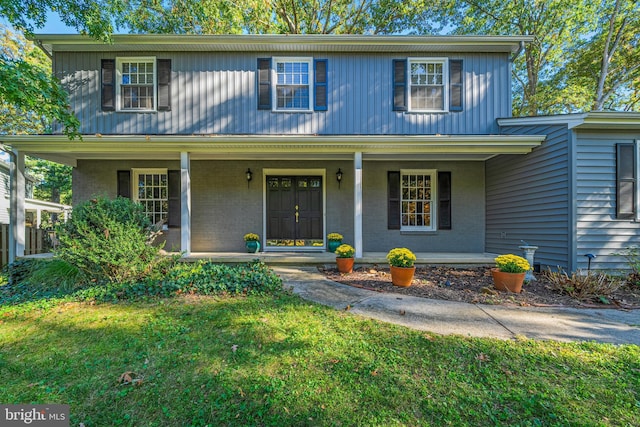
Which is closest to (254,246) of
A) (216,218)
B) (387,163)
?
(216,218)

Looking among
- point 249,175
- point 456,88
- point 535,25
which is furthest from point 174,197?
point 535,25

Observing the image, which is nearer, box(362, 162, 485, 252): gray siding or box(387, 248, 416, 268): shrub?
box(387, 248, 416, 268): shrub

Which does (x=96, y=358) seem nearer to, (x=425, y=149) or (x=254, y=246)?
(x=254, y=246)

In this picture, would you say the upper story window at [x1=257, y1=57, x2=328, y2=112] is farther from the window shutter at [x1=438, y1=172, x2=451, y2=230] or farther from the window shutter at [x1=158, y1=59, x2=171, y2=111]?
the window shutter at [x1=438, y1=172, x2=451, y2=230]

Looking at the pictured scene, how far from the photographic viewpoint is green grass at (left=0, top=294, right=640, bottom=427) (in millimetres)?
1925

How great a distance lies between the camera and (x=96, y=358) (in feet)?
8.55

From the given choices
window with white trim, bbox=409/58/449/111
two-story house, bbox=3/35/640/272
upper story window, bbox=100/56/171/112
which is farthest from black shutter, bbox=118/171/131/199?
window with white trim, bbox=409/58/449/111

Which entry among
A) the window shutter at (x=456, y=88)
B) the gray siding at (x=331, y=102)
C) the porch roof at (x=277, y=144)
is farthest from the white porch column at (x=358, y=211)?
the window shutter at (x=456, y=88)

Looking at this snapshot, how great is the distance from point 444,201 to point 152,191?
8.21m

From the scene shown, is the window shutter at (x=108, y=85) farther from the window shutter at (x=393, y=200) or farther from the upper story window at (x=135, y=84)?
the window shutter at (x=393, y=200)

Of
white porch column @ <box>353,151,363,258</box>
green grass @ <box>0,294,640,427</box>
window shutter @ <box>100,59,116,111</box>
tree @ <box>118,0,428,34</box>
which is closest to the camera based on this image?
green grass @ <box>0,294,640,427</box>

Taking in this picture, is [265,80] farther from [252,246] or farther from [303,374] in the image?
[303,374]

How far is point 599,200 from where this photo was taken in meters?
5.53

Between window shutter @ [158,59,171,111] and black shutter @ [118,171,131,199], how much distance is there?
203 centimetres
